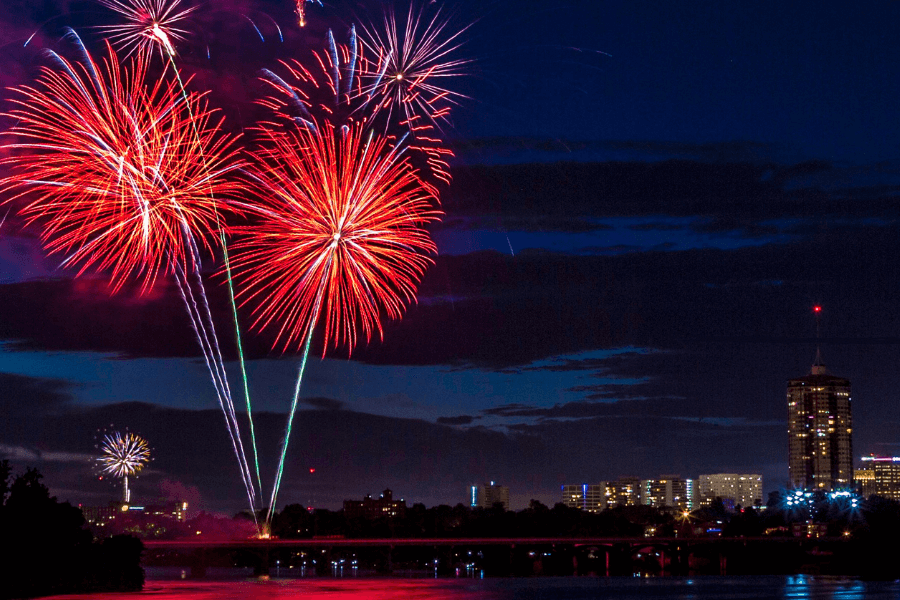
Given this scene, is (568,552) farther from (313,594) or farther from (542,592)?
(313,594)

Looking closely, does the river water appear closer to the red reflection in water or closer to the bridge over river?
the red reflection in water

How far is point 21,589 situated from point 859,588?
215 feet

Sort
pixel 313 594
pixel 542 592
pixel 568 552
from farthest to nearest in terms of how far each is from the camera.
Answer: pixel 568 552, pixel 542 592, pixel 313 594

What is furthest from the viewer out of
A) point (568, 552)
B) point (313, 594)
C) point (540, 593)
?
point (568, 552)

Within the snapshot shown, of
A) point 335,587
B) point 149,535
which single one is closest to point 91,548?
point 335,587

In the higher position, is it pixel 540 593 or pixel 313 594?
pixel 313 594

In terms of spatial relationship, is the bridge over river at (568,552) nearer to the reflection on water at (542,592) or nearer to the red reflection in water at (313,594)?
the red reflection in water at (313,594)

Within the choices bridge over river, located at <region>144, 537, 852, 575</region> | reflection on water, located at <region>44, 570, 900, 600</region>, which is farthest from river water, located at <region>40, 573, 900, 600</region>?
bridge over river, located at <region>144, 537, 852, 575</region>

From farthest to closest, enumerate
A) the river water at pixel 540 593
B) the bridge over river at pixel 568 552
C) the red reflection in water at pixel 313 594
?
the bridge over river at pixel 568 552 → the river water at pixel 540 593 → the red reflection in water at pixel 313 594

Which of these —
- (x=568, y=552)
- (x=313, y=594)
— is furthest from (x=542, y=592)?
(x=568, y=552)

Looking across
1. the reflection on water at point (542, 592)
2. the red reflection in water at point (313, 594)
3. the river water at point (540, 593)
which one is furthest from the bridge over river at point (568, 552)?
the reflection on water at point (542, 592)

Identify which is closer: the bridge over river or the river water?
the river water

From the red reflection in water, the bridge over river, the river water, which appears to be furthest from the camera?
the bridge over river

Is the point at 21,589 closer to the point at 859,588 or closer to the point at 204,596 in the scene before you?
the point at 204,596
